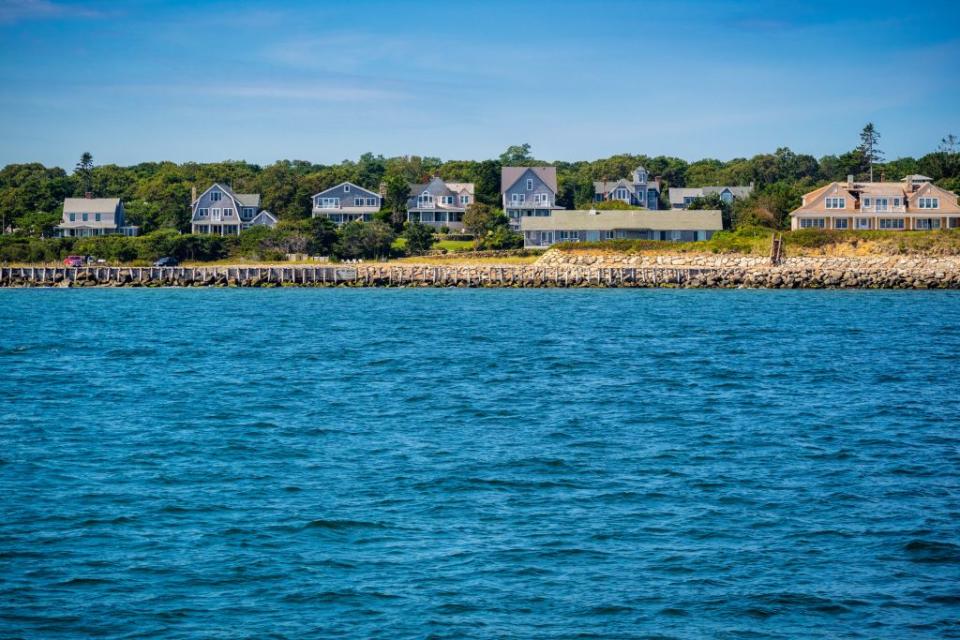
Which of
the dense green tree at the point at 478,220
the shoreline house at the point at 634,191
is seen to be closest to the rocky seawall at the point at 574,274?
the dense green tree at the point at 478,220

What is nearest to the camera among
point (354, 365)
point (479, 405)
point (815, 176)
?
point (479, 405)

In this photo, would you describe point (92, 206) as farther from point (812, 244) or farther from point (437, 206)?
point (812, 244)

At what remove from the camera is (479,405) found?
90.2 feet

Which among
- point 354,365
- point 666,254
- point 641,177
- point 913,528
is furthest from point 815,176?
point 913,528

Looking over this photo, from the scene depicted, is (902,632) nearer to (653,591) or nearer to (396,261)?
(653,591)

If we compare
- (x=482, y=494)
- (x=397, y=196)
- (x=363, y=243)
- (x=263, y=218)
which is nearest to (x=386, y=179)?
(x=397, y=196)

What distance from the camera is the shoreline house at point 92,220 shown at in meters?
106

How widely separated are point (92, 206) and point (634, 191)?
5789 centimetres

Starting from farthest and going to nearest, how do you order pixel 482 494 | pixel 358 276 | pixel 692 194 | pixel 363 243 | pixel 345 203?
1. pixel 692 194
2. pixel 345 203
3. pixel 363 243
4. pixel 358 276
5. pixel 482 494

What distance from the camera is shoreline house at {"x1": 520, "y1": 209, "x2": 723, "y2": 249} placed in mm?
92188

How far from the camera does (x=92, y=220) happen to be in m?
106

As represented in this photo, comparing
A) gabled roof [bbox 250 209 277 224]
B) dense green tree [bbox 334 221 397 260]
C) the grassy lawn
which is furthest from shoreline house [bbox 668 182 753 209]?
dense green tree [bbox 334 221 397 260]

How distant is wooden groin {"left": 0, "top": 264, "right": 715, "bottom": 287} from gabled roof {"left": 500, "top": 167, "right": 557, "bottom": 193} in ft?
105

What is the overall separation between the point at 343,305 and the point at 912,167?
93021 millimetres
